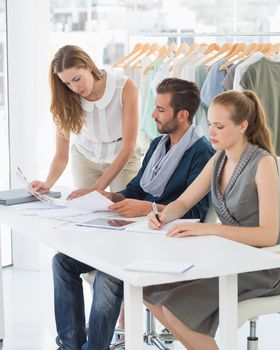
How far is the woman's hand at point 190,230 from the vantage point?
8.54 ft

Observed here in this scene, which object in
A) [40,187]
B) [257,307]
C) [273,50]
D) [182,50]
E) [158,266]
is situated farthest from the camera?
[182,50]

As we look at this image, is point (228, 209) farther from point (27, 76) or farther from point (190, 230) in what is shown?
point (27, 76)

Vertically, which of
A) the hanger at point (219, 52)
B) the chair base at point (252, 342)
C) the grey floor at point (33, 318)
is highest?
the hanger at point (219, 52)

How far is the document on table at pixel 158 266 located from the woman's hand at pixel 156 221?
46 centimetres

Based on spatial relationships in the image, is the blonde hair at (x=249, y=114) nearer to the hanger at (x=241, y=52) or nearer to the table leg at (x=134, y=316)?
the table leg at (x=134, y=316)

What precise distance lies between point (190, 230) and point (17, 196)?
3.17 ft

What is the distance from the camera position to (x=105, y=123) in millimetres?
3512

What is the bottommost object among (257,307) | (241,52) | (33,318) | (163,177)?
(33,318)

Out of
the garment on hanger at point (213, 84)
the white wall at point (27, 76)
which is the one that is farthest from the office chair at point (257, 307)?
the white wall at point (27, 76)

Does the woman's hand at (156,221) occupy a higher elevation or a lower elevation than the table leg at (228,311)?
higher

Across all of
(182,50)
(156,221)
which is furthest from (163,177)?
(182,50)

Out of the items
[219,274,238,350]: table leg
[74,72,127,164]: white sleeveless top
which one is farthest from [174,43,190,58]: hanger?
[219,274,238,350]: table leg

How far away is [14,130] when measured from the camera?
454 centimetres

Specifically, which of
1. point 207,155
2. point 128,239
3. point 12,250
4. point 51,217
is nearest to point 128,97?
point 207,155
